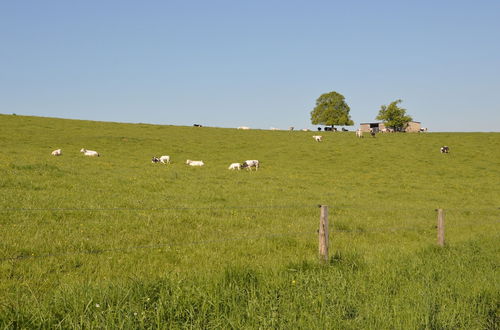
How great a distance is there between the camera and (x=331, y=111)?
107750 mm

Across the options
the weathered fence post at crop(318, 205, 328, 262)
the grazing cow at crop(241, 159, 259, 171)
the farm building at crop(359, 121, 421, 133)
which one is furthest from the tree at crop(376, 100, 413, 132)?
the weathered fence post at crop(318, 205, 328, 262)

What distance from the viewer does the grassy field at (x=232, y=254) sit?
570cm

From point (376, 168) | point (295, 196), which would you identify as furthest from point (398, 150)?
point (295, 196)

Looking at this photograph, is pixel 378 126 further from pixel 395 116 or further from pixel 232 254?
pixel 232 254

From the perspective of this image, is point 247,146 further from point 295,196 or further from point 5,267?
point 5,267

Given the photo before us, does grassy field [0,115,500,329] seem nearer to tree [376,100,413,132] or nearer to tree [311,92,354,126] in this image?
tree [376,100,413,132]

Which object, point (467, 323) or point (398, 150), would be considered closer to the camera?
point (467, 323)

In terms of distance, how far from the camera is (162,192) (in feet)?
A: 60.8

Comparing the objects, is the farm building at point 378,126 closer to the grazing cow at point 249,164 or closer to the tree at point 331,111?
the tree at point 331,111

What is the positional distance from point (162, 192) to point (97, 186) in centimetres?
296

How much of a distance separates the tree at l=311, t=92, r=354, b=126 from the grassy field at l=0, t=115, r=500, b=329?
7814 cm

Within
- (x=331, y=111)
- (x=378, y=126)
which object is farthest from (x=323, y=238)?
(x=378, y=126)

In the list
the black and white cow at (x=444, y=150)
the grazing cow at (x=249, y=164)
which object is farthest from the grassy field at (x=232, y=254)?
the black and white cow at (x=444, y=150)

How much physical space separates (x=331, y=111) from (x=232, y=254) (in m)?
102
